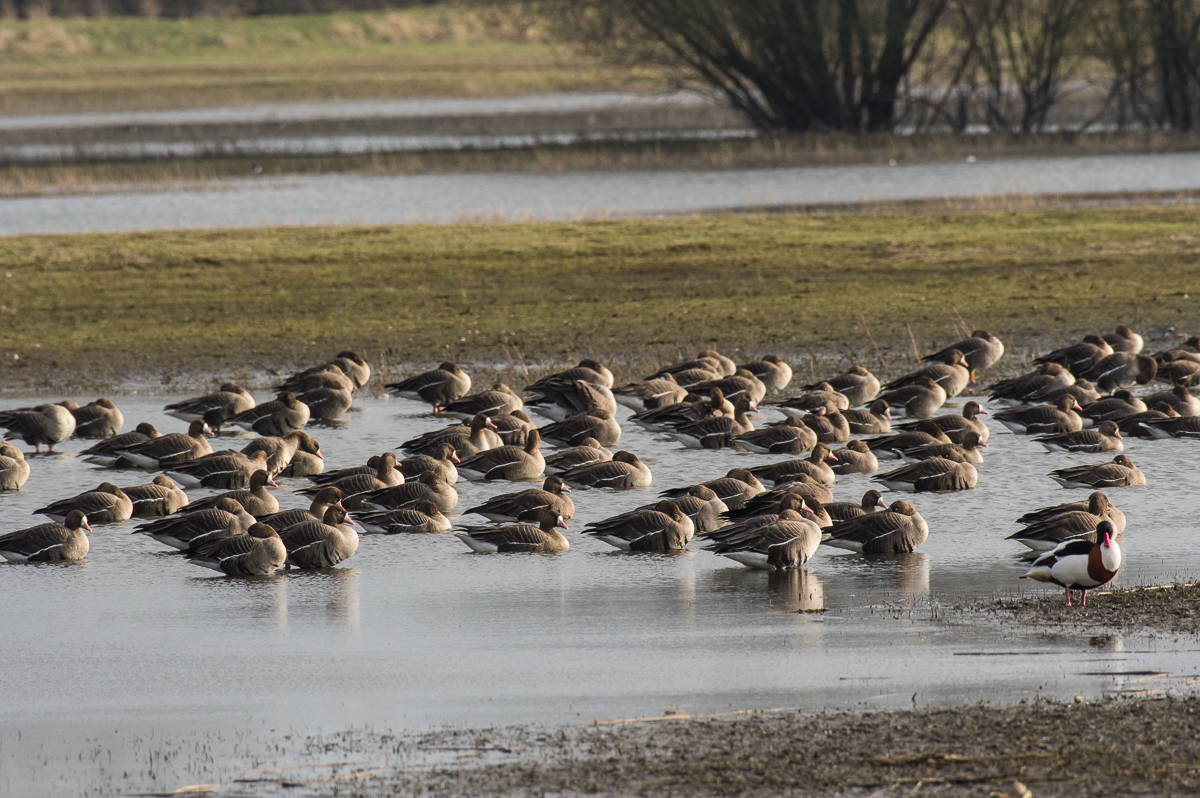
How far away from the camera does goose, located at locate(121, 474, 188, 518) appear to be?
12516 millimetres

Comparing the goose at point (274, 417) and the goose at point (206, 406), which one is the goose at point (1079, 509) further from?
the goose at point (206, 406)

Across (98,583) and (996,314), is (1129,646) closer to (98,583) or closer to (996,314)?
(98,583)

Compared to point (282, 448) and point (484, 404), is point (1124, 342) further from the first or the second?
point (282, 448)

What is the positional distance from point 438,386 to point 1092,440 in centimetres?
703

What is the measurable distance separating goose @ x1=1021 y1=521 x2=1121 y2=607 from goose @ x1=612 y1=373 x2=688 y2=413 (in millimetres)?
7407

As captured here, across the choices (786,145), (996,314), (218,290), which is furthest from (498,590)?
(786,145)

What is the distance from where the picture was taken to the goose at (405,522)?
12117 mm

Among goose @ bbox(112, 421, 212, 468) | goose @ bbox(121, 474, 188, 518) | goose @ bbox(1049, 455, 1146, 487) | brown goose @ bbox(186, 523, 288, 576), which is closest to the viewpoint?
brown goose @ bbox(186, 523, 288, 576)

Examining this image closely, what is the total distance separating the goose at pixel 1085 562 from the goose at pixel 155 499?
6887 millimetres

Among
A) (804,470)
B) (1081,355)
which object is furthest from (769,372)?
(804,470)

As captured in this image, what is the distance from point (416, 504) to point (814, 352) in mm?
9060

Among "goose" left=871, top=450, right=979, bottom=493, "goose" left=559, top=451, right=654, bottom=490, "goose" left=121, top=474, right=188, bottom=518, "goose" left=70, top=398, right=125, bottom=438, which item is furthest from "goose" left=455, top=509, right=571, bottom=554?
"goose" left=70, top=398, right=125, bottom=438

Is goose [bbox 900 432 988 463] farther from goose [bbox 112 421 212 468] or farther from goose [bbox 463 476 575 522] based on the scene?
goose [bbox 112 421 212 468]

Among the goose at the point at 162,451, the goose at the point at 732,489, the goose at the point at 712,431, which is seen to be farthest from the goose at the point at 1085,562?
the goose at the point at 162,451
